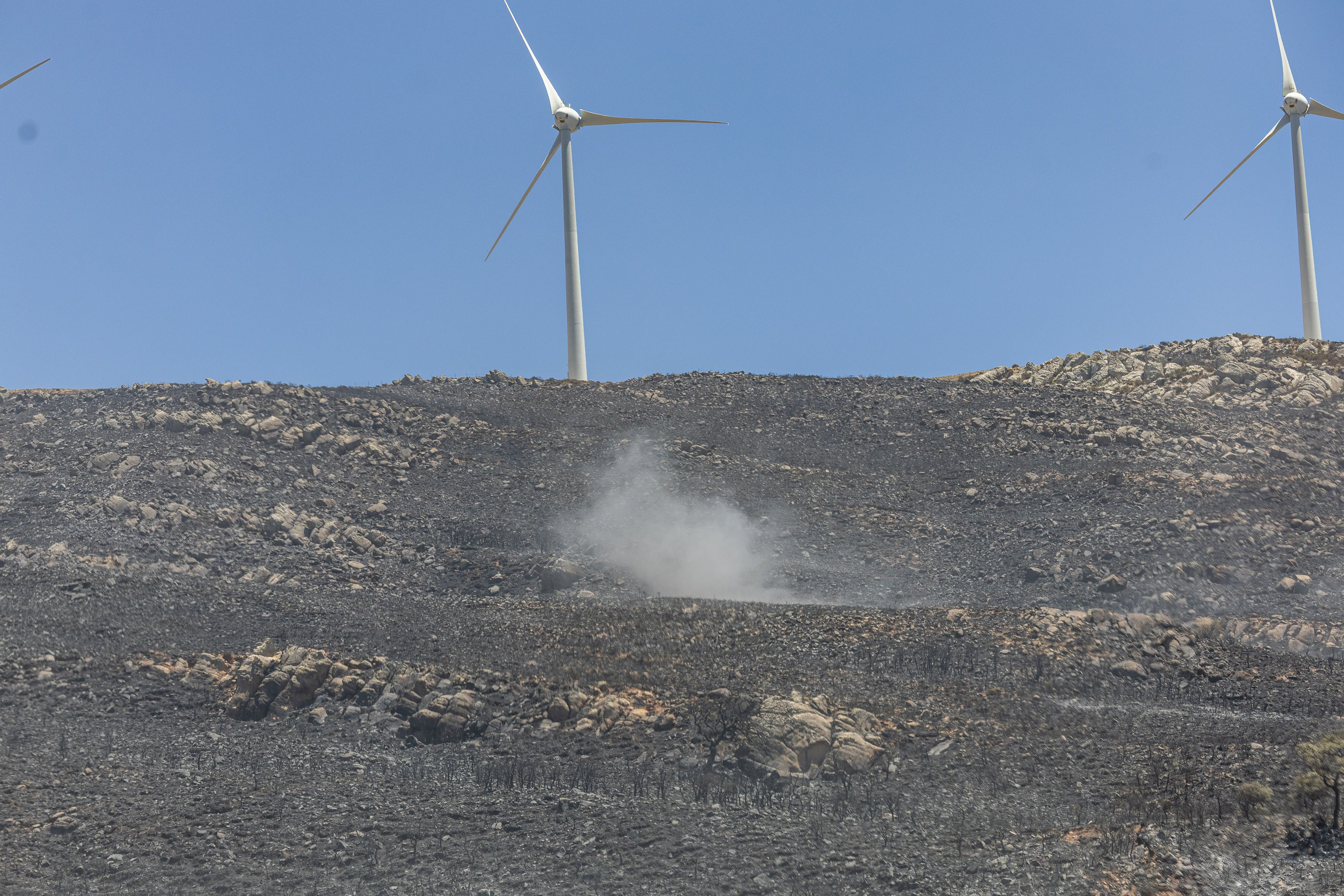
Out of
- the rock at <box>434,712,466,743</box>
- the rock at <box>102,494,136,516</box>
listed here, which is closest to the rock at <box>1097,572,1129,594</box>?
the rock at <box>434,712,466,743</box>

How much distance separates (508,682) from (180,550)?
15605 millimetres

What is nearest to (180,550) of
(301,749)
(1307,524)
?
(301,749)

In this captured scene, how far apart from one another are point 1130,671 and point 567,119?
131 ft

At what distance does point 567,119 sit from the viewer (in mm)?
52844

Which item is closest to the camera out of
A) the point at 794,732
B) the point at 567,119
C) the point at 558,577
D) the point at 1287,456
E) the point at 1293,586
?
the point at 794,732

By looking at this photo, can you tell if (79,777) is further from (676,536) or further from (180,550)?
(676,536)

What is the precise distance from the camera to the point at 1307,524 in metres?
34.1

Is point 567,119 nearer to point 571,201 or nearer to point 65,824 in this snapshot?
point 571,201

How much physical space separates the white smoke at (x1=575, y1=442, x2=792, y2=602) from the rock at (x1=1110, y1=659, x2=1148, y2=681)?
1126 centimetres

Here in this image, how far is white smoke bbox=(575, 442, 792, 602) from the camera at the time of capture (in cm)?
3319

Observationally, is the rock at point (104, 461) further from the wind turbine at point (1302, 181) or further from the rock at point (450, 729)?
the wind turbine at point (1302, 181)

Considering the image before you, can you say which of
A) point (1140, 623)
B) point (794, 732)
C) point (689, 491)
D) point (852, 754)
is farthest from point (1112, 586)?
point (794, 732)

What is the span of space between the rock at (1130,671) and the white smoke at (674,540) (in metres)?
11.3

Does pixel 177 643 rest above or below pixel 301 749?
above
